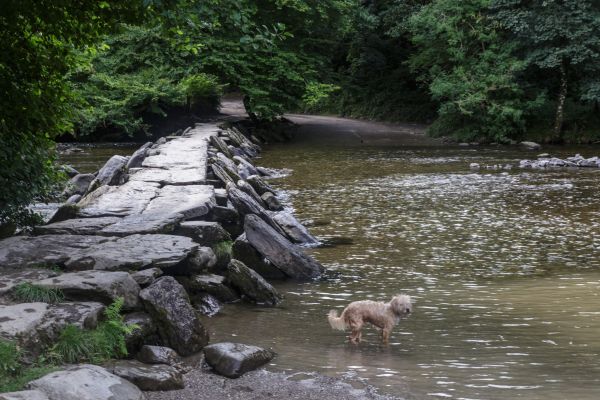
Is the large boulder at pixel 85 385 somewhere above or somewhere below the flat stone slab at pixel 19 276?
below

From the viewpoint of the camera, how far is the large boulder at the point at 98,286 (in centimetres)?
592

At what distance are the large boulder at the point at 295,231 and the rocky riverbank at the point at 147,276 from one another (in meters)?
0.02

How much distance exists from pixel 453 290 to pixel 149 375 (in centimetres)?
422

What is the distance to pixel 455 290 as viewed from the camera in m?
8.30

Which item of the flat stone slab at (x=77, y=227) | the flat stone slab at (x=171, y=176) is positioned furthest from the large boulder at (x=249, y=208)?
the flat stone slab at (x=77, y=227)

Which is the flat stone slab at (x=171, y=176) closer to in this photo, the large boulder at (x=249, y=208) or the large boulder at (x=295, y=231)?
the large boulder at (x=249, y=208)

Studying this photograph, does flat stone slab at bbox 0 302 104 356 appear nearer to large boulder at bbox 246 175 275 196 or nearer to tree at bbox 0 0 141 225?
tree at bbox 0 0 141 225

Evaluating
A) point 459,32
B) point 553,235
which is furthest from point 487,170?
point 459,32

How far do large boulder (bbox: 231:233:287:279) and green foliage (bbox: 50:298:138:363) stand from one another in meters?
3.24

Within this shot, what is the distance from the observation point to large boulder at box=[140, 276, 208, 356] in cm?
601

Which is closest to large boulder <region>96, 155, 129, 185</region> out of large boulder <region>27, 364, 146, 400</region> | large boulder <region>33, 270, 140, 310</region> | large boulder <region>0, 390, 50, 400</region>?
large boulder <region>33, 270, 140, 310</region>

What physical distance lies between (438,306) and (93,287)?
3608mm

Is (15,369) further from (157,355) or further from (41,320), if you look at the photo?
(157,355)

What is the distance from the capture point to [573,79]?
1150 inches
